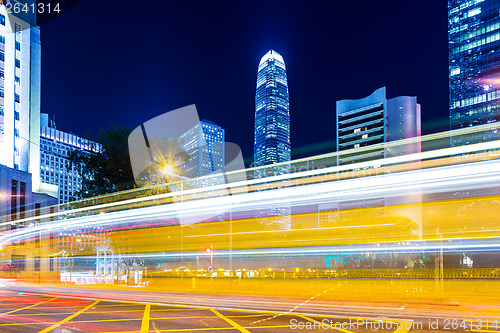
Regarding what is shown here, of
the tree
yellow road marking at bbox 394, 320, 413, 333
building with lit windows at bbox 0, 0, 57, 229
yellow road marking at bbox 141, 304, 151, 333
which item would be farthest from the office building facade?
yellow road marking at bbox 394, 320, 413, 333

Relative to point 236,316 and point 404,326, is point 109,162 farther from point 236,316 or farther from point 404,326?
point 404,326

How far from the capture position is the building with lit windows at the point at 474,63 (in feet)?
289

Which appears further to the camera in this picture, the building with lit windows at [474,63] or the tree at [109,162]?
the building with lit windows at [474,63]

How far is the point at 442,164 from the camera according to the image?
15930 millimetres

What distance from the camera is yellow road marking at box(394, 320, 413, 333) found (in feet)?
34.3

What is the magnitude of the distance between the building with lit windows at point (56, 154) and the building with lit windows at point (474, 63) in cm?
11325

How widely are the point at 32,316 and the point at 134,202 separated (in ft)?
48.7

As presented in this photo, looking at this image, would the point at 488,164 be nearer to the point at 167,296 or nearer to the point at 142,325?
the point at 142,325

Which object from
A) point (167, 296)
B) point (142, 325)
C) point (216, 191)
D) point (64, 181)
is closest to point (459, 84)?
point (216, 191)

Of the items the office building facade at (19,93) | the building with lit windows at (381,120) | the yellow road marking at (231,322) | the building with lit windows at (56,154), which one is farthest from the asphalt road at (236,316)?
the building with lit windows at (56,154)

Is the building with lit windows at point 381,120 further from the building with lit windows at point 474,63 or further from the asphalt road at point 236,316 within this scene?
the asphalt road at point 236,316

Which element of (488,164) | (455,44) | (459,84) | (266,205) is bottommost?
(266,205)

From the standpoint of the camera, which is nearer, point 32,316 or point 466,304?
point 32,316

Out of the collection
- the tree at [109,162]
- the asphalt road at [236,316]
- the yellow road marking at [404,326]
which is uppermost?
the tree at [109,162]
